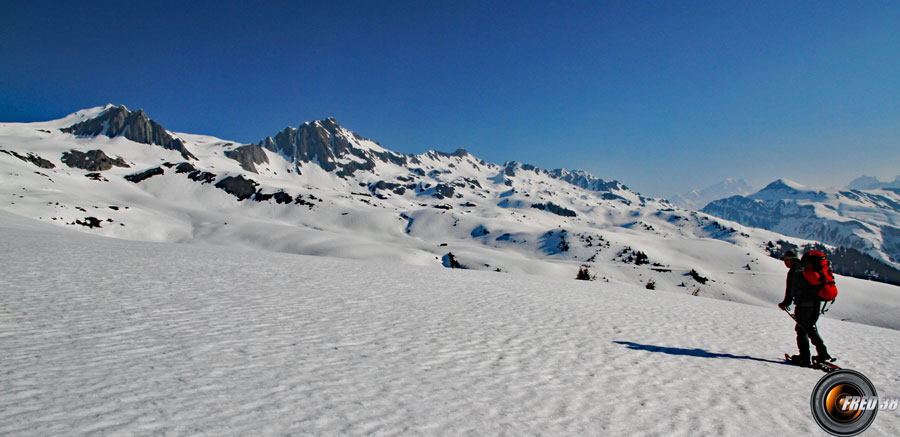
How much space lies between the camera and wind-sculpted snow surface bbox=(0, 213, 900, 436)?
435cm

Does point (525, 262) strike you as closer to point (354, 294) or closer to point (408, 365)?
point (354, 294)

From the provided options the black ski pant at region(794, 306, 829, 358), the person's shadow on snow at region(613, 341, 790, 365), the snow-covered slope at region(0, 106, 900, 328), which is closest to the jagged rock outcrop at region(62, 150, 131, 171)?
the snow-covered slope at region(0, 106, 900, 328)

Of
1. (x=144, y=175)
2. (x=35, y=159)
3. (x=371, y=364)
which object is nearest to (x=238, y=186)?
(x=144, y=175)

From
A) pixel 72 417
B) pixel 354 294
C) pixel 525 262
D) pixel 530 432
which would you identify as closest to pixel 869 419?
pixel 530 432

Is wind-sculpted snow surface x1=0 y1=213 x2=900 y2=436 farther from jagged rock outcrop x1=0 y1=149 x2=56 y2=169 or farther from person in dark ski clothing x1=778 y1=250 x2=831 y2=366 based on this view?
jagged rock outcrop x1=0 y1=149 x2=56 y2=169

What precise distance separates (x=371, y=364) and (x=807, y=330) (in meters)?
9.38

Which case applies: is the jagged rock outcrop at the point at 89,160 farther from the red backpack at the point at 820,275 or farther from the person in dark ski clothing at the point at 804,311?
the red backpack at the point at 820,275

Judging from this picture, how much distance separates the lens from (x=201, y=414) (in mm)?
4199

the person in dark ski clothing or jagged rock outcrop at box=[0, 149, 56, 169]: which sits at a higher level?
jagged rock outcrop at box=[0, 149, 56, 169]

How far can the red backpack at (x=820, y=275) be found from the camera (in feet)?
25.1

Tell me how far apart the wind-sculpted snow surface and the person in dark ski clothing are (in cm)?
52

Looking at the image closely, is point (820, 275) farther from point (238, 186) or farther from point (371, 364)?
point (238, 186)

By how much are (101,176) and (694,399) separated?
735ft

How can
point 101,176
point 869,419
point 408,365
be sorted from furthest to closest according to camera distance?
point 101,176 → point 408,365 → point 869,419
